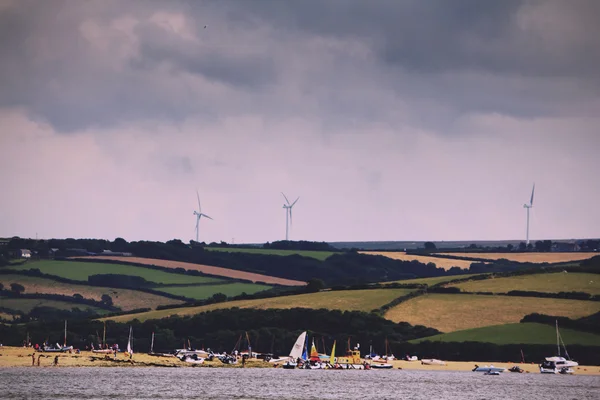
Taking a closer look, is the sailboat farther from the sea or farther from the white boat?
the white boat

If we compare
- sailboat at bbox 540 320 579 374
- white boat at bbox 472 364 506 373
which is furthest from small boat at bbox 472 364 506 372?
sailboat at bbox 540 320 579 374

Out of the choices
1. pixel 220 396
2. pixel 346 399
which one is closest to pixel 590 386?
pixel 346 399

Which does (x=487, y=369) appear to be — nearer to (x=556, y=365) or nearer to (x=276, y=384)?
(x=556, y=365)

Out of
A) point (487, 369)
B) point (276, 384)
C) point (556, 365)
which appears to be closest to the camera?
point (276, 384)

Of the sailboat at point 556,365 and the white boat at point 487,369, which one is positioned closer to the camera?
the sailboat at point 556,365

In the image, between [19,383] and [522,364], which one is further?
[522,364]

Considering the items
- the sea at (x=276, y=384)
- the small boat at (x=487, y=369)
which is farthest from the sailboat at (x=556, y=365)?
the small boat at (x=487, y=369)

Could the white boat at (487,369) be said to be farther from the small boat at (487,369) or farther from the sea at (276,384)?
the sea at (276,384)

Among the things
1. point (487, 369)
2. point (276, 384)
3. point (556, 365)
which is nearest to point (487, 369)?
point (487, 369)

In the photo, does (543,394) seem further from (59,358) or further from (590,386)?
(59,358)
